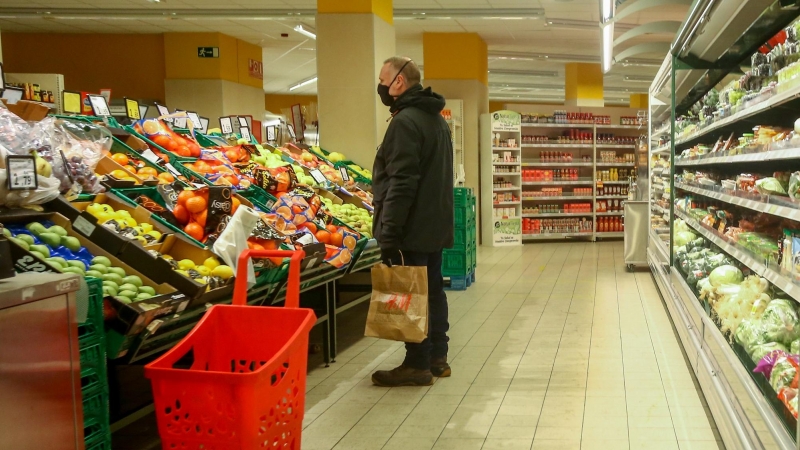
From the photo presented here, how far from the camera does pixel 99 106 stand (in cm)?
438

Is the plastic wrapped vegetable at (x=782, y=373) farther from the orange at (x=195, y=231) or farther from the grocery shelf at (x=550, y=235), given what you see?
the grocery shelf at (x=550, y=235)

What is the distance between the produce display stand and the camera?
8.32 feet

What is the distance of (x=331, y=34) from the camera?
23.3ft

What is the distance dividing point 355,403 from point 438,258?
983 mm

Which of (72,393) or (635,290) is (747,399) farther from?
(635,290)

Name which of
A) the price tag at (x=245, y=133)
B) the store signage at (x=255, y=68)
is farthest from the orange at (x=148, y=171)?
the store signage at (x=255, y=68)

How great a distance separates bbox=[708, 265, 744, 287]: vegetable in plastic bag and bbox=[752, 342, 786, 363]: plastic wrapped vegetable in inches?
44.0

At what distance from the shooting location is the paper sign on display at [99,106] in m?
4.34

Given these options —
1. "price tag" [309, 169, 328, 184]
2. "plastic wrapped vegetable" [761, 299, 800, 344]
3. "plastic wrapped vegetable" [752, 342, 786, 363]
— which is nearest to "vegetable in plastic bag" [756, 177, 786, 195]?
"plastic wrapped vegetable" [761, 299, 800, 344]

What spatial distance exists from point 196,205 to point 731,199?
2.72 meters

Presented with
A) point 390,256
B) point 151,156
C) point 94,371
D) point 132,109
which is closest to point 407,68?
point 390,256

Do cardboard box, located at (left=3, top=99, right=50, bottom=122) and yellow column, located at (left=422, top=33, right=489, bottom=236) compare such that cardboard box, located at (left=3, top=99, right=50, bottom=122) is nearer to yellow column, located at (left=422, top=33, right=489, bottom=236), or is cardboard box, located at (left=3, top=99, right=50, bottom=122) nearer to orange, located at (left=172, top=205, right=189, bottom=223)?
Result: orange, located at (left=172, top=205, right=189, bottom=223)

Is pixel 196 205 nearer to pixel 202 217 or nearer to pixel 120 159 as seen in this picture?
pixel 202 217

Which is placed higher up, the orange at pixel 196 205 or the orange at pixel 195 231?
the orange at pixel 196 205
